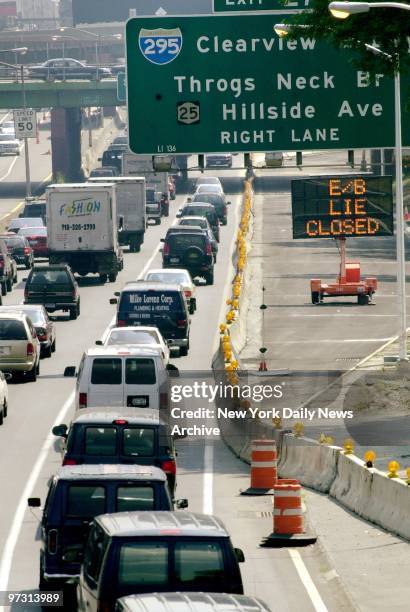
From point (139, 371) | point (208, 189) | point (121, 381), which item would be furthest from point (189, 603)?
point (208, 189)

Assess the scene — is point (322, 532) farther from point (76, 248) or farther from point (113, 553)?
point (76, 248)

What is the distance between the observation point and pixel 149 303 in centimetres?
4422

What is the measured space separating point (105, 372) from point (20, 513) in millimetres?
6283

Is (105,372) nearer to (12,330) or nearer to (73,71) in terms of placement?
(12,330)

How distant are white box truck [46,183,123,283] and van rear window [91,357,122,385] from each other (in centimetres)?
3297

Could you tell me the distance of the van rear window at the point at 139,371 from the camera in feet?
100

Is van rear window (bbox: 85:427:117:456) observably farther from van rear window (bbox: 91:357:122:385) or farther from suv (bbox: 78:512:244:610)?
suv (bbox: 78:512:244:610)

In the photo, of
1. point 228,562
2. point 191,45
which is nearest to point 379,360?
point 191,45

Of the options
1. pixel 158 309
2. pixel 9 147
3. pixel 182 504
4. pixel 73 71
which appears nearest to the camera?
pixel 182 504

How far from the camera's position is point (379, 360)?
45.4m

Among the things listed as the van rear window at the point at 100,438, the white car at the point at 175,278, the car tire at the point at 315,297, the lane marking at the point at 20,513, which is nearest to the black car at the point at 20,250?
the car tire at the point at 315,297

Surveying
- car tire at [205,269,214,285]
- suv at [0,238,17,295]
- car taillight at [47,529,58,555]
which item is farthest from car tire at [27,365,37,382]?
car tire at [205,269,214,285]

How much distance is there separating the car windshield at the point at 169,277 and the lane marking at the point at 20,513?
17.2 meters

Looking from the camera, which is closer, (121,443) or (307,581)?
(307,581)
